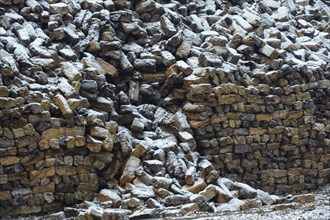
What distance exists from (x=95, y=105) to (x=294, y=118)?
155 inches

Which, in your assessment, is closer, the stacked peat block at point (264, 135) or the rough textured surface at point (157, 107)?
the rough textured surface at point (157, 107)

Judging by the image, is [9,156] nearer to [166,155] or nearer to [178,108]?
[166,155]

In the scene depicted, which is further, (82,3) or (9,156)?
(82,3)

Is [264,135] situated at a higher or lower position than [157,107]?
lower

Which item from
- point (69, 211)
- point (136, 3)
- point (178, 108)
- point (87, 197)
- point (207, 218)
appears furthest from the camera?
point (136, 3)

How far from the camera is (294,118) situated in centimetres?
1067

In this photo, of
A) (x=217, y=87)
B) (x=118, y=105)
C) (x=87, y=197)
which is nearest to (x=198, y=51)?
(x=217, y=87)

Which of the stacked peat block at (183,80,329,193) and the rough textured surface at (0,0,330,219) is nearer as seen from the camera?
the rough textured surface at (0,0,330,219)

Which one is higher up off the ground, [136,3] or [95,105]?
[136,3]

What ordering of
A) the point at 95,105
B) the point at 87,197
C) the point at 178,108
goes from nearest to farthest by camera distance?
the point at 87,197
the point at 95,105
the point at 178,108

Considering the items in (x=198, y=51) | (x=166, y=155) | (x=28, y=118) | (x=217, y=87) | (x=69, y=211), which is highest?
(x=198, y=51)

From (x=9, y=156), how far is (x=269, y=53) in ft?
17.5

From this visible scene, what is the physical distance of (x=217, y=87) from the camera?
966 cm

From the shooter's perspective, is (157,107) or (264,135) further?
(264,135)
